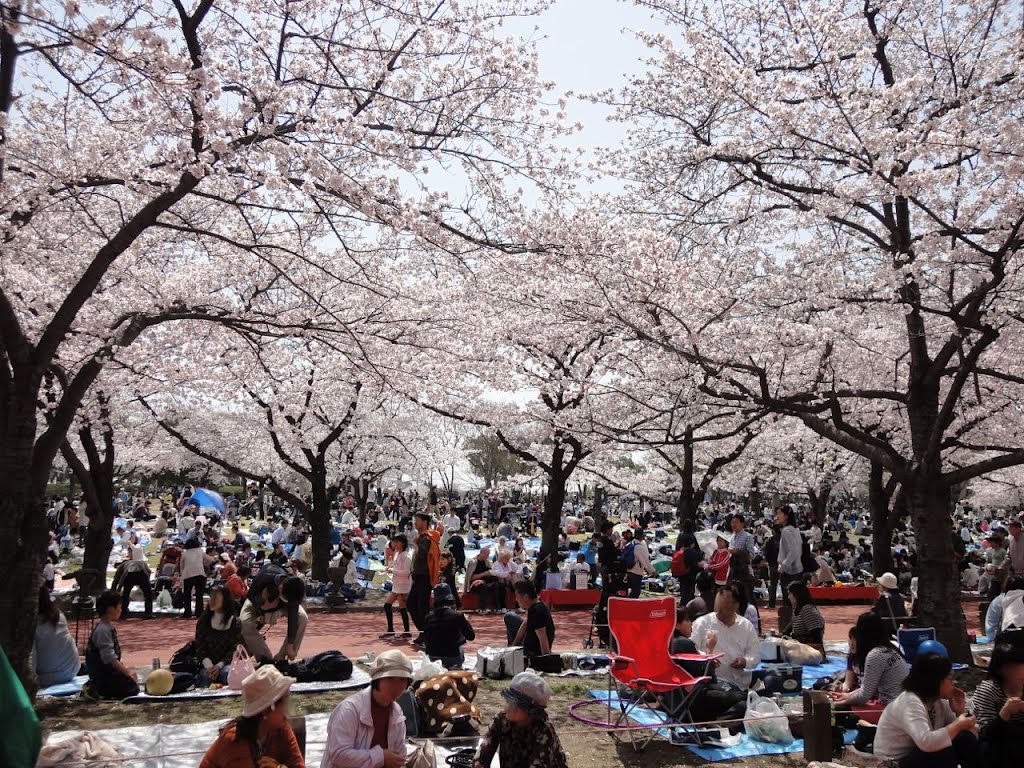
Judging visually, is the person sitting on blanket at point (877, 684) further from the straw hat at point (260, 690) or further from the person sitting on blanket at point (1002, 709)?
the straw hat at point (260, 690)

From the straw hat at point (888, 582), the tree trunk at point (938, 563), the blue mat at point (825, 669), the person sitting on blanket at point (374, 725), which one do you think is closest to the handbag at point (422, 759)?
the person sitting on blanket at point (374, 725)

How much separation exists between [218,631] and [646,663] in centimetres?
422

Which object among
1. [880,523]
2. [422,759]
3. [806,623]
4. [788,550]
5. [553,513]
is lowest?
[422,759]

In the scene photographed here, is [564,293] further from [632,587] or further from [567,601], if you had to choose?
[567,601]

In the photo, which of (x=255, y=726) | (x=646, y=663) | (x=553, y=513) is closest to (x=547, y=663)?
(x=646, y=663)

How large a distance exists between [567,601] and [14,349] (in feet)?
36.0

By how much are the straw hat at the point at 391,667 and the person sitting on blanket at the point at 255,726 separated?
0.48 metres

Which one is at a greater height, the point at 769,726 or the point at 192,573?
the point at 192,573

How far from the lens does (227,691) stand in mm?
7672

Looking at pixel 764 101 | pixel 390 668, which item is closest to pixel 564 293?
pixel 764 101

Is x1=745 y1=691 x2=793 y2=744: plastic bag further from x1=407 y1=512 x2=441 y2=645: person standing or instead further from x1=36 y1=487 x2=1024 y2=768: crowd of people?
x1=407 y1=512 x2=441 y2=645: person standing

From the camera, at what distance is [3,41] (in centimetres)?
614

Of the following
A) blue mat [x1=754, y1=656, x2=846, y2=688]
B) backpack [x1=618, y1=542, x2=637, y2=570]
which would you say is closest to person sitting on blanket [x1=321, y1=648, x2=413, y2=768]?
blue mat [x1=754, y1=656, x2=846, y2=688]

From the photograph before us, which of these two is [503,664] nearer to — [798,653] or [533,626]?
[533,626]
